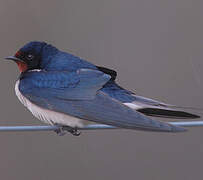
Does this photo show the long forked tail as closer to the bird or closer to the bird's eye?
the bird

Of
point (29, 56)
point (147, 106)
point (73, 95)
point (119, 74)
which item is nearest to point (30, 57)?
point (29, 56)

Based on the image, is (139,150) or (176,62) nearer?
(139,150)

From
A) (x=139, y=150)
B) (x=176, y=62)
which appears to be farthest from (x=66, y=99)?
(x=176, y=62)

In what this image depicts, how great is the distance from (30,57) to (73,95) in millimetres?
311

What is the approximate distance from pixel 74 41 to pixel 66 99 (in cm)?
105

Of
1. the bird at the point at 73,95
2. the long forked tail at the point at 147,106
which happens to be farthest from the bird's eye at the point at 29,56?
the long forked tail at the point at 147,106

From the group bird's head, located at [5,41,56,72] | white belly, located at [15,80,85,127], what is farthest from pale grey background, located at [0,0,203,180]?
white belly, located at [15,80,85,127]

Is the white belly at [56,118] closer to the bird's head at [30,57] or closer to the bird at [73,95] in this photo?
the bird at [73,95]

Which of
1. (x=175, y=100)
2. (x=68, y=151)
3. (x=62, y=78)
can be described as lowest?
(x=68, y=151)

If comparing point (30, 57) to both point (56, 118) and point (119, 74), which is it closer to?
point (56, 118)

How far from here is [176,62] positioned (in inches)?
152

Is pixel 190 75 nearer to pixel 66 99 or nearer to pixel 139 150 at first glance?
pixel 139 150

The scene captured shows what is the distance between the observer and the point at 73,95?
2773 millimetres

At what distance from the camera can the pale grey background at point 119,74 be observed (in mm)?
3590
